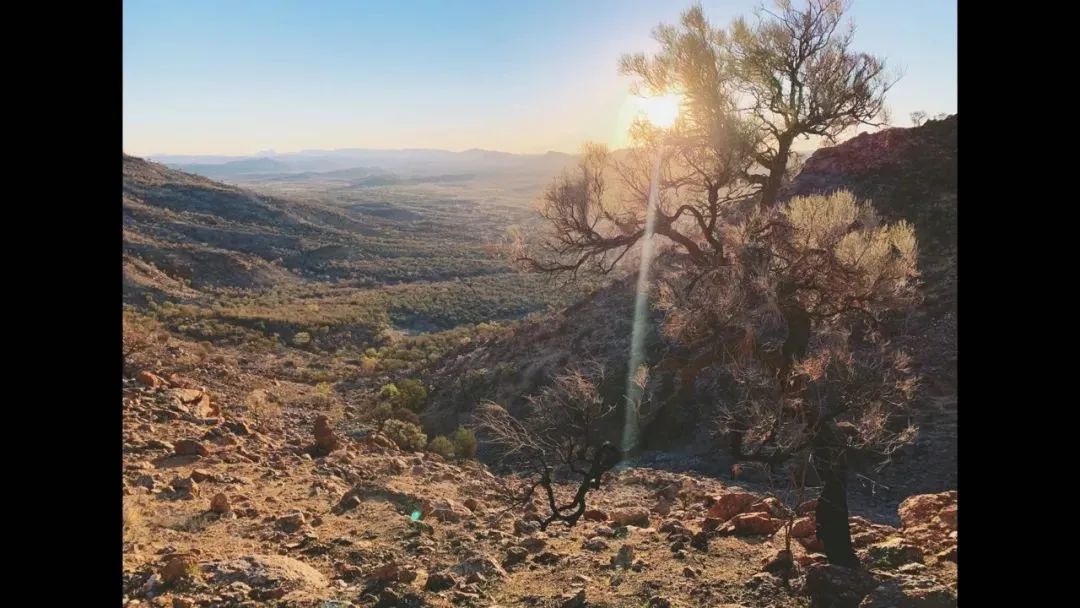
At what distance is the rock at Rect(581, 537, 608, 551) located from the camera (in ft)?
21.1

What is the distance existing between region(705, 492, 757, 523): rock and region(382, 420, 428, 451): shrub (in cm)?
599

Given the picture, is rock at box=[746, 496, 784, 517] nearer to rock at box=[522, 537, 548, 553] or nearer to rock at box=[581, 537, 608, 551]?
rock at box=[581, 537, 608, 551]

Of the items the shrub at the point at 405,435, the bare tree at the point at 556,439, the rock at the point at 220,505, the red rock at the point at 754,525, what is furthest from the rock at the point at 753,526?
the shrub at the point at 405,435

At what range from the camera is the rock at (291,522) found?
252 inches

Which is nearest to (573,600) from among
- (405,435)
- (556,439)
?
(556,439)

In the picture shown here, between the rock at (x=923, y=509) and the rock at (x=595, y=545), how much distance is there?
3042mm

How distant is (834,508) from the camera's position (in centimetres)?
544
